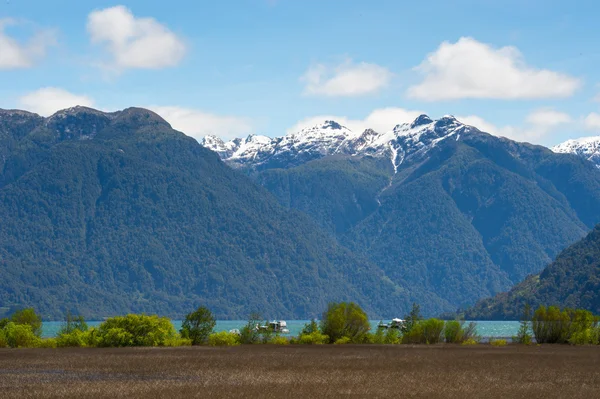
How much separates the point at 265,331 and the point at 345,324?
10782 mm

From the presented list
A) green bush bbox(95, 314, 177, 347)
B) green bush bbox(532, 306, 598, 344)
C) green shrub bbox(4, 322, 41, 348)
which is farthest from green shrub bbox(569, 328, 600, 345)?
green shrub bbox(4, 322, 41, 348)

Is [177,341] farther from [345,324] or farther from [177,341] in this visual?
[345,324]

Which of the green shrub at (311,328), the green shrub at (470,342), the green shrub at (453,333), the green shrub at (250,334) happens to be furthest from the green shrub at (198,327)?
the green shrub at (470,342)

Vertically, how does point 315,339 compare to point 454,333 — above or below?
below

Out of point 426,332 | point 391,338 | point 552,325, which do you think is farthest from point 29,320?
point 552,325

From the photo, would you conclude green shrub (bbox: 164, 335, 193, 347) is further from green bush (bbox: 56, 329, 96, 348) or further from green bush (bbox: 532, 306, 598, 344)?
green bush (bbox: 532, 306, 598, 344)

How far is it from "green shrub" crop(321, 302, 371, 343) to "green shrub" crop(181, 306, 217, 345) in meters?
15.4

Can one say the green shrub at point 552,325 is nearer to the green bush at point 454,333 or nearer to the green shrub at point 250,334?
the green bush at point 454,333

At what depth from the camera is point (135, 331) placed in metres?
112

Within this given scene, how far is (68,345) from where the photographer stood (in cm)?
11175

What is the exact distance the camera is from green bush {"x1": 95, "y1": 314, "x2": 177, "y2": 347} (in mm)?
109375

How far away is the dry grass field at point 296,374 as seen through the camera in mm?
57469

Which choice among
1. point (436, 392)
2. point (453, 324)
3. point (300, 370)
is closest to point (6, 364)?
point (300, 370)

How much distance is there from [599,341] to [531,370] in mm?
53431
